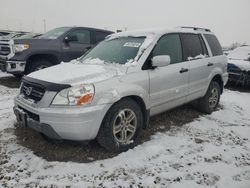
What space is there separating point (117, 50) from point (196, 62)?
166 centimetres

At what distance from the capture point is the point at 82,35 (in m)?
8.67

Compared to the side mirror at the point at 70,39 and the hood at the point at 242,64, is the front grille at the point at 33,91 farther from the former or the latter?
the hood at the point at 242,64

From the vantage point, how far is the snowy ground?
3.07m

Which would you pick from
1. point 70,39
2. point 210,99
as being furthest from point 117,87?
point 70,39

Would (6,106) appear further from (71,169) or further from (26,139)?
Result: (71,169)

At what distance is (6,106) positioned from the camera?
19.4ft

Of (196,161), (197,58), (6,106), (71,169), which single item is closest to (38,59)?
(6,106)

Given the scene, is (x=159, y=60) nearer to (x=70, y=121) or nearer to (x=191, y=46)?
(x=191, y=46)

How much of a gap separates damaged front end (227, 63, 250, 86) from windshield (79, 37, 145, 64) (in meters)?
6.38

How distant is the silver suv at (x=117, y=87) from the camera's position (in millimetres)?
3311

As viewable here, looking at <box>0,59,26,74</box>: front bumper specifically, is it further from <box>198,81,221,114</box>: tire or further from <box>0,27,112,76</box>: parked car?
<box>198,81,221,114</box>: tire

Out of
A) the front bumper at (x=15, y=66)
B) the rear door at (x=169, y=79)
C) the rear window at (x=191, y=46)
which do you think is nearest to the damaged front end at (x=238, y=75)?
the rear window at (x=191, y=46)

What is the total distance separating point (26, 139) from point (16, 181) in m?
1.21

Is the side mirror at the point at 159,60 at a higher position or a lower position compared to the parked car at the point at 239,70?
higher
